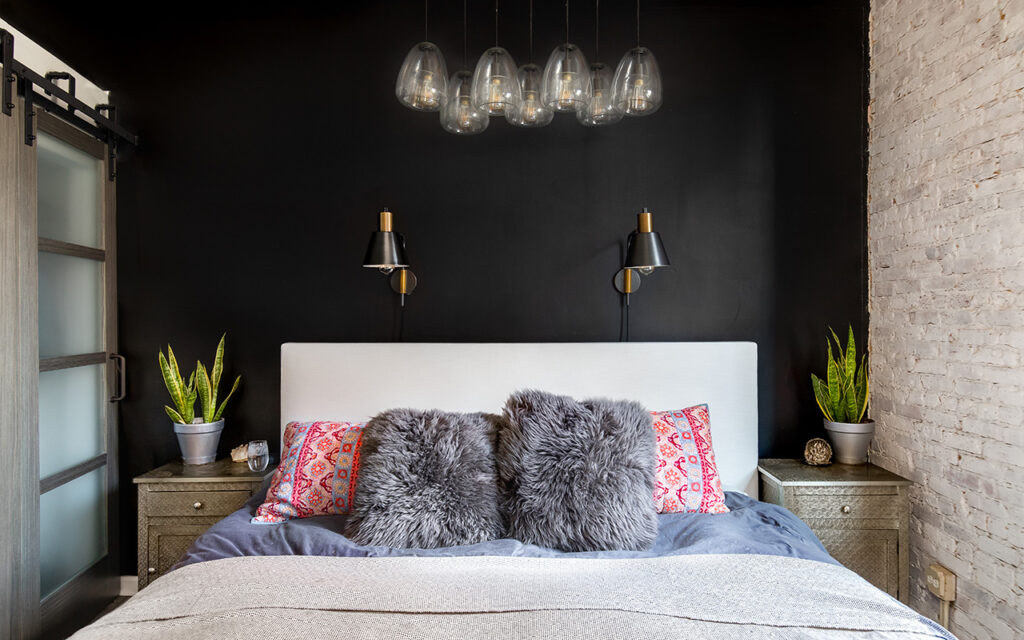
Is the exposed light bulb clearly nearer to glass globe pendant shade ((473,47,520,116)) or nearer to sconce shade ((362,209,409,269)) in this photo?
glass globe pendant shade ((473,47,520,116))

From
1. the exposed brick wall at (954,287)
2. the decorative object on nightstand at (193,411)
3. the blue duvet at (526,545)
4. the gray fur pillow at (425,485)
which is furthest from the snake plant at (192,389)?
the exposed brick wall at (954,287)

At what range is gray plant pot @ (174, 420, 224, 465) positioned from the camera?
106 inches

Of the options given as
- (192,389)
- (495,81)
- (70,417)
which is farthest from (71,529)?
(495,81)

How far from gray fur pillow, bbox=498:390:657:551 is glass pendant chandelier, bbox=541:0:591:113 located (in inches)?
40.4

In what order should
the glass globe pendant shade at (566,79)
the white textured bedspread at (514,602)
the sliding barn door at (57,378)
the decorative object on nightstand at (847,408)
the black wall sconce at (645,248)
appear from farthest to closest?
the decorative object on nightstand at (847,408) → the black wall sconce at (645,248) → the sliding barn door at (57,378) → the glass globe pendant shade at (566,79) → the white textured bedspread at (514,602)

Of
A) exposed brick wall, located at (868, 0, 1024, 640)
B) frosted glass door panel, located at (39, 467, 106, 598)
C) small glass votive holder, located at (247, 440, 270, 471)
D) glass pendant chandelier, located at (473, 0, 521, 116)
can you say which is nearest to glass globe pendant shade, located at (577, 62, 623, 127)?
glass pendant chandelier, located at (473, 0, 521, 116)

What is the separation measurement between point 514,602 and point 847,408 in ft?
6.62

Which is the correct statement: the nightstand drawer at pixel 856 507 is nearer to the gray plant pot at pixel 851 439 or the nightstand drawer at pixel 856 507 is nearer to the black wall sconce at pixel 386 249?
the gray plant pot at pixel 851 439

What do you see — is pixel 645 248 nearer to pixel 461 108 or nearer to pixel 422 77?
pixel 461 108

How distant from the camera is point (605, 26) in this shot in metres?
2.91

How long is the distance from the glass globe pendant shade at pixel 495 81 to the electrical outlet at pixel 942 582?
93.0 inches

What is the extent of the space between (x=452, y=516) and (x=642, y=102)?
144cm

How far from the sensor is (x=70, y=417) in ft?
8.68

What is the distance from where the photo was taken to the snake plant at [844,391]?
2.70 m
